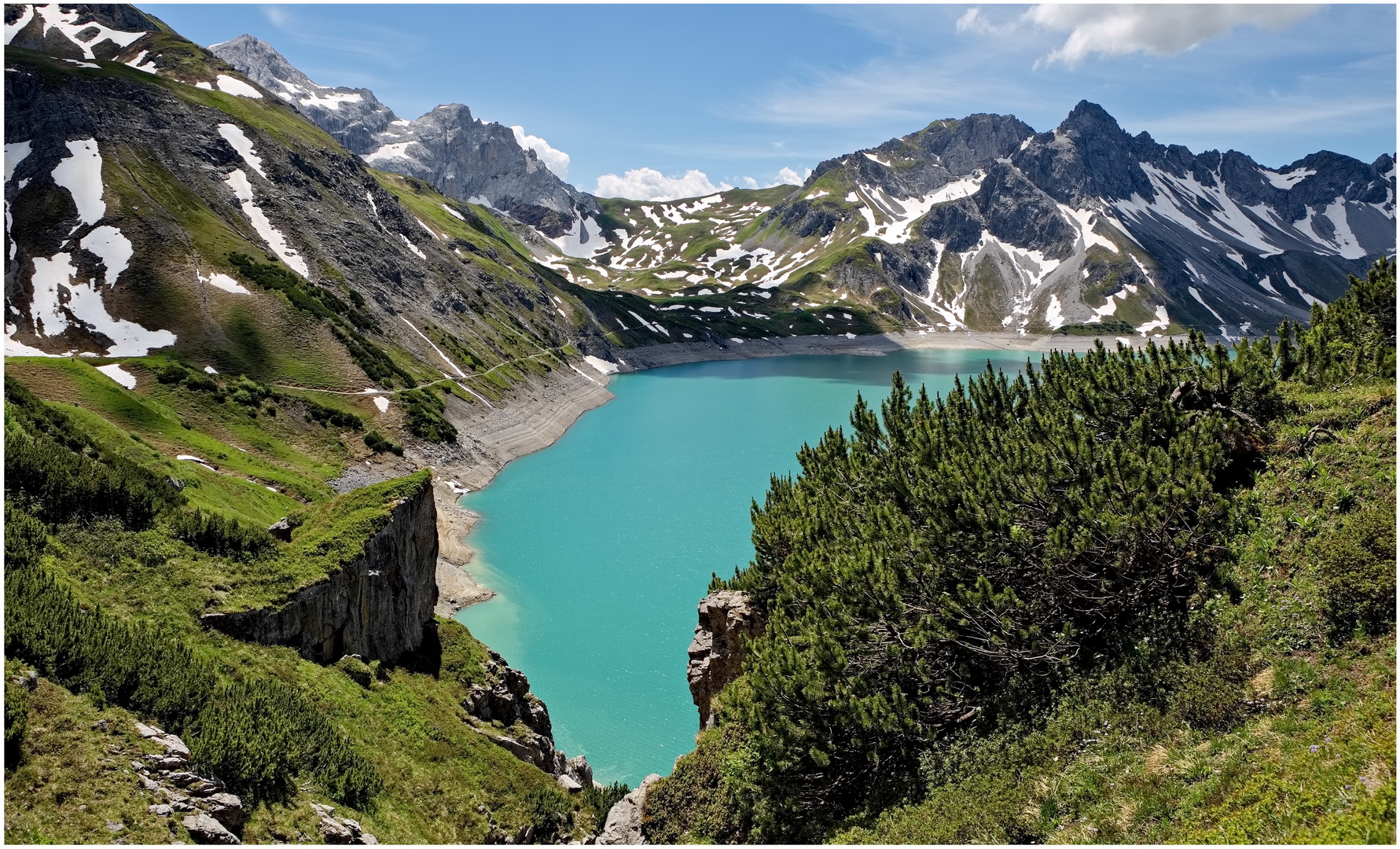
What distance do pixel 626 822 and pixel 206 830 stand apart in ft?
41.8

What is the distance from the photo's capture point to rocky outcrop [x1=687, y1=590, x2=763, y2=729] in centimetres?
2939

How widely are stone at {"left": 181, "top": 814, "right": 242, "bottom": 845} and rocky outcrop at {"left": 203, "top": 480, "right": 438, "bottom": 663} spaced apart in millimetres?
9064

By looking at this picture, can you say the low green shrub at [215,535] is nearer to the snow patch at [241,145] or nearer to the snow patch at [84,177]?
the snow patch at [84,177]

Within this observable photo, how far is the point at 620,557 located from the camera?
5844 cm

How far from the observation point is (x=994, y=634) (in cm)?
1833

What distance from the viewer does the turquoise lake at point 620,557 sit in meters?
39.0

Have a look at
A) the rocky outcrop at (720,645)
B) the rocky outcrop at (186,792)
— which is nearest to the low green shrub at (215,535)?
the rocky outcrop at (186,792)

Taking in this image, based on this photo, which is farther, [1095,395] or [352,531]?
[352,531]

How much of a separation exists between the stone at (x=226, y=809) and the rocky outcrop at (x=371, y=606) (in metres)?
8.35

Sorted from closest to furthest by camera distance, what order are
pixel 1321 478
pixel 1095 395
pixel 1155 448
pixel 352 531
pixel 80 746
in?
pixel 80 746 → pixel 1321 478 → pixel 1155 448 → pixel 1095 395 → pixel 352 531

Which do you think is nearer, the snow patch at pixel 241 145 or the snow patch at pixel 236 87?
the snow patch at pixel 241 145

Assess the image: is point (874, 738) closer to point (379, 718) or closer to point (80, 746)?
point (379, 718)

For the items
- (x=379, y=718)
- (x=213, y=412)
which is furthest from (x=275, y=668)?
(x=213, y=412)

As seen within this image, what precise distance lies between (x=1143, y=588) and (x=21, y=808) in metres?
23.0
